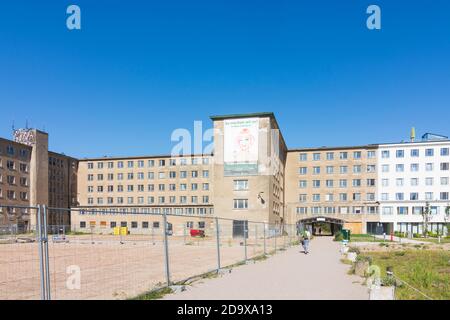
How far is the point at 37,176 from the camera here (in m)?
79.1

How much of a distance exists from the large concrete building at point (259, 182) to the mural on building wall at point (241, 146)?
17 centimetres

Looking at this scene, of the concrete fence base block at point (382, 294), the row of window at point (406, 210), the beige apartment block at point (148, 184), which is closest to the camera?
the concrete fence base block at point (382, 294)

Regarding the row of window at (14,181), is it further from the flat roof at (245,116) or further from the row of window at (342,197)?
the row of window at (342,197)

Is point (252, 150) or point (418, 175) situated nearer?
point (252, 150)

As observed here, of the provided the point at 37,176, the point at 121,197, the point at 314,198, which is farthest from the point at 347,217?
the point at 37,176

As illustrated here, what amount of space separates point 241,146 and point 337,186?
24.6 m

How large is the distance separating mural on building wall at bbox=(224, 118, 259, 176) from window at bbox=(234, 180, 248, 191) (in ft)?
4.54

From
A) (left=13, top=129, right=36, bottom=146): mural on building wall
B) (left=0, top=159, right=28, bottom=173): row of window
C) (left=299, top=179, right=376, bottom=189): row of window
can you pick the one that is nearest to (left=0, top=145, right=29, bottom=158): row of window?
(left=0, top=159, right=28, bottom=173): row of window

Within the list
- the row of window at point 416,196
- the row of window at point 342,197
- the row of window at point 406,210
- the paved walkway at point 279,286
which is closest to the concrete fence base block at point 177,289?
the paved walkway at point 279,286

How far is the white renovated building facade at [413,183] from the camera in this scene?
246 feet

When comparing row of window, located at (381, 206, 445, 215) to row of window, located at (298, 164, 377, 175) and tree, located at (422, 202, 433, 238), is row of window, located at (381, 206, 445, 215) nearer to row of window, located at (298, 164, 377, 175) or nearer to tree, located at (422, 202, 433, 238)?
tree, located at (422, 202, 433, 238)

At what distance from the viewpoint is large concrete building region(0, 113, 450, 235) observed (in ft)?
220
